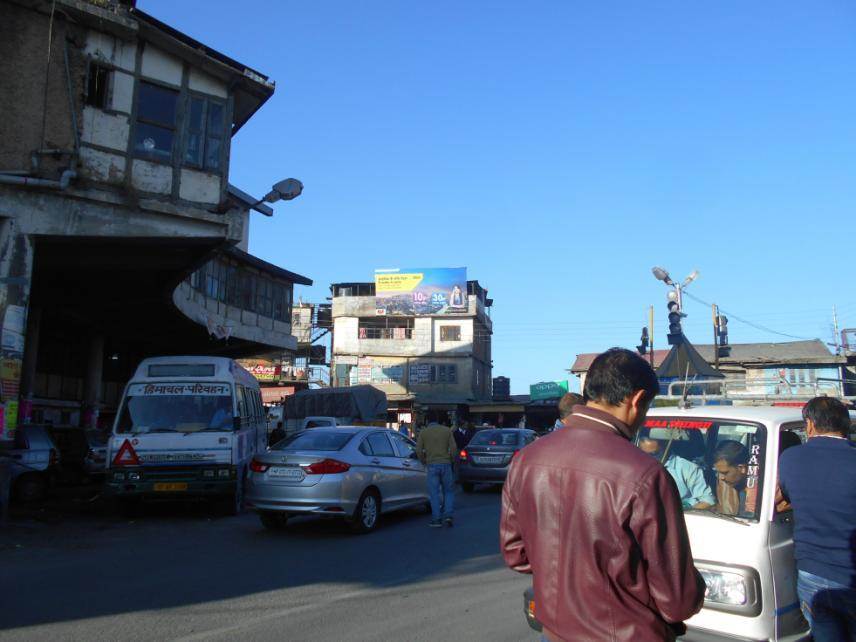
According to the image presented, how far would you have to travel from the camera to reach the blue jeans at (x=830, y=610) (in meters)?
3.52

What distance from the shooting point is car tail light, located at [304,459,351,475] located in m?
10.1

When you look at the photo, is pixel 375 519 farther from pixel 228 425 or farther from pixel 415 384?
pixel 415 384

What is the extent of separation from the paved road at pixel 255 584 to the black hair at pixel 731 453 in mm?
2205

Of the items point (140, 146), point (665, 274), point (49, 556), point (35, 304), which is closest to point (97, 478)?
point (35, 304)

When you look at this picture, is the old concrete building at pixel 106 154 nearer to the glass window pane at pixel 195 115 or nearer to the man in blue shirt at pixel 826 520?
the glass window pane at pixel 195 115

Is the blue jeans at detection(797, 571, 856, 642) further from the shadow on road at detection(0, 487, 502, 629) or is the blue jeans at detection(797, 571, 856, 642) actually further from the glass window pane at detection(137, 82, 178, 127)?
the glass window pane at detection(137, 82, 178, 127)

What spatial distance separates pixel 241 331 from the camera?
28.5 m

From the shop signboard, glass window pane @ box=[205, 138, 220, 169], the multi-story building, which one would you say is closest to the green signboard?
the multi-story building

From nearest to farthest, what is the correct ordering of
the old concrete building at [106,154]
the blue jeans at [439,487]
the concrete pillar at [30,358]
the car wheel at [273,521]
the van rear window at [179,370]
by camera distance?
the car wheel at [273,521]
the blue jeans at [439,487]
the old concrete building at [106,154]
the van rear window at [179,370]
the concrete pillar at [30,358]

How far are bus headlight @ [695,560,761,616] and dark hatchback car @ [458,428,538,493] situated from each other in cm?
1278

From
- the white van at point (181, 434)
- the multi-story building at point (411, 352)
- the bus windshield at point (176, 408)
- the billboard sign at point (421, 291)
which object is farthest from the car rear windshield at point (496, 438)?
the billboard sign at point (421, 291)

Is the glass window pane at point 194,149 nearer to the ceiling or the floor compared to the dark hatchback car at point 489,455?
nearer to the ceiling

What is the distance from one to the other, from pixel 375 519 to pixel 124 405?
522 centimetres

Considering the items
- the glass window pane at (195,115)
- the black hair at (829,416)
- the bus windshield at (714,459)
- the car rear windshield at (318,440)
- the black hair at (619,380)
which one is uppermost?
the glass window pane at (195,115)
